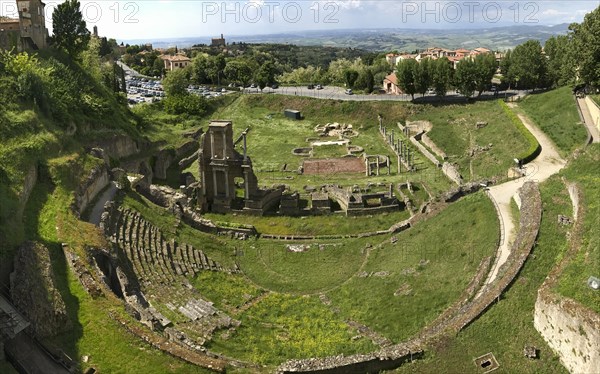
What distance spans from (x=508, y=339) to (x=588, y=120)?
4013cm

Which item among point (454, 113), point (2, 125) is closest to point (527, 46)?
point (454, 113)

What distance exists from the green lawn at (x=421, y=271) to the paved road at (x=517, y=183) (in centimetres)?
72

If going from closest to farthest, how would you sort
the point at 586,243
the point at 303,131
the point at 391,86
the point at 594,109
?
the point at 586,243, the point at 594,109, the point at 303,131, the point at 391,86

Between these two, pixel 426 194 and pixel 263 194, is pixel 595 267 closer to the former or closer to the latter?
pixel 426 194

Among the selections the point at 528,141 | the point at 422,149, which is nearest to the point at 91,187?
the point at 528,141

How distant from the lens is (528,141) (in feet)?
178

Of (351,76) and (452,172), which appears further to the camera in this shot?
(351,76)

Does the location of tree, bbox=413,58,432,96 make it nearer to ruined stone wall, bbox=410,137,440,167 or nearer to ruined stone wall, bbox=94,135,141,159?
ruined stone wall, bbox=410,137,440,167

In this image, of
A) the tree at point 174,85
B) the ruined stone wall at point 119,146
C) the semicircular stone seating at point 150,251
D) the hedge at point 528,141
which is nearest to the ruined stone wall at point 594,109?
the hedge at point 528,141

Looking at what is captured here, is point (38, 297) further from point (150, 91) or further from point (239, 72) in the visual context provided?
point (150, 91)

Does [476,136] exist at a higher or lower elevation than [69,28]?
lower

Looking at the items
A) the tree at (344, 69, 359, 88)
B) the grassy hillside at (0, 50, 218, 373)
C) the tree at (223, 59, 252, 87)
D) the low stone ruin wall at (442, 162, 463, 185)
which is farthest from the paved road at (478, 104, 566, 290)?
the tree at (223, 59, 252, 87)

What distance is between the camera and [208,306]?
101ft

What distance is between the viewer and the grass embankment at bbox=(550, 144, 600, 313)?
23031mm
